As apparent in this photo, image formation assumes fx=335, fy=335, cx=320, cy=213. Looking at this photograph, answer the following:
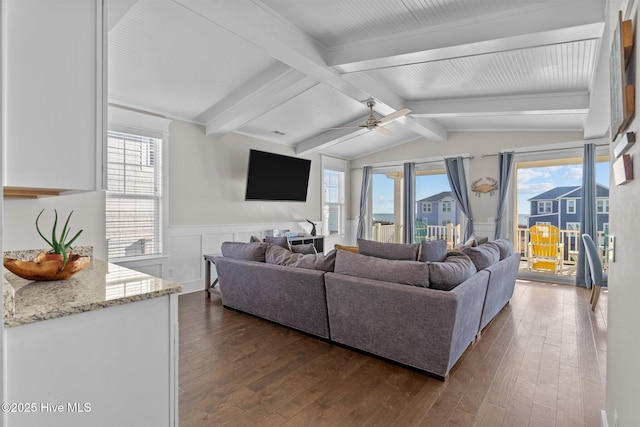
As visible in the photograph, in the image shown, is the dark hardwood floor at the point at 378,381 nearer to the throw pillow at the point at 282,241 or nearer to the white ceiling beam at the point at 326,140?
the throw pillow at the point at 282,241

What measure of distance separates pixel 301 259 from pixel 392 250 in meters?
0.86

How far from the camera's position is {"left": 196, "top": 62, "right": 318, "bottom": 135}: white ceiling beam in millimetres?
3781

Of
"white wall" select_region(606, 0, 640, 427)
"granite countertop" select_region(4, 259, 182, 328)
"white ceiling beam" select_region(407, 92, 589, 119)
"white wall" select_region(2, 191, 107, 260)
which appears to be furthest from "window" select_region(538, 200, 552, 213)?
"white wall" select_region(2, 191, 107, 260)

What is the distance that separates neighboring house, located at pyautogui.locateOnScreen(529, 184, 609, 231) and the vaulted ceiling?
101cm

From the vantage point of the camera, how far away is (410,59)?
3082 millimetres

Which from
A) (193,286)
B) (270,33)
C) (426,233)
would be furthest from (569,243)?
(193,286)

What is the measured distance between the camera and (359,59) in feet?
10.5

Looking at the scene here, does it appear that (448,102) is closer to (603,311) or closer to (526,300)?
(526,300)

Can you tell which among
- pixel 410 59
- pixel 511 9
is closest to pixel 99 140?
pixel 410 59

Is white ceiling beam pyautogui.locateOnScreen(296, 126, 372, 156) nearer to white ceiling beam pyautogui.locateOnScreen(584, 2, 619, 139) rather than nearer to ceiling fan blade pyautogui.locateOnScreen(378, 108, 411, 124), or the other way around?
ceiling fan blade pyautogui.locateOnScreen(378, 108, 411, 124)

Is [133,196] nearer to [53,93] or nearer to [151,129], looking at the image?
[151,129]

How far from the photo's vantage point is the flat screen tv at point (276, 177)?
5.64 meters

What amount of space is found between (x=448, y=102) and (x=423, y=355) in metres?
3.71

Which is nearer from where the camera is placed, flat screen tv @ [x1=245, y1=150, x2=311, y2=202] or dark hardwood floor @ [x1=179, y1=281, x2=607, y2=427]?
dark hardwood floor @ [x1=179, y1=281, x2=607, y2=427]
